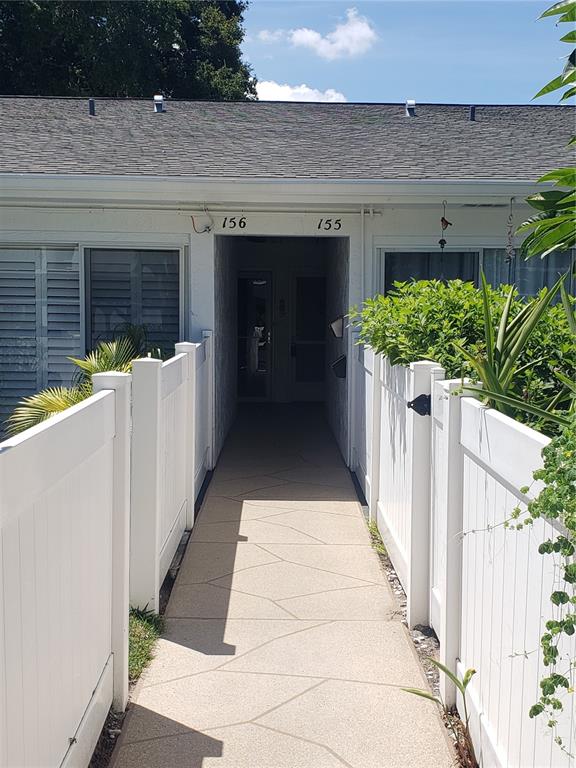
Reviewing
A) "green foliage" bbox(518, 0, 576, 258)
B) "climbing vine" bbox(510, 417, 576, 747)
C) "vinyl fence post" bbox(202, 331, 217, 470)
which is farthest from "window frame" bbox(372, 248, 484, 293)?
"climbing vine" bbox(510, 417, 576, 747)

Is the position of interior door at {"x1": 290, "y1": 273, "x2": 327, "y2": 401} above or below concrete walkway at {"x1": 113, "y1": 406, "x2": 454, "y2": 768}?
above

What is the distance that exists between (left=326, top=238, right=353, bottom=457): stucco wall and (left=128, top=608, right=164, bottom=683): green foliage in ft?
15.4

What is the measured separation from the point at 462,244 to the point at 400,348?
13.9 ft

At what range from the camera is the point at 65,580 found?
270 cm

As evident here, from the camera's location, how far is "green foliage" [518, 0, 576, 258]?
235 centimetres

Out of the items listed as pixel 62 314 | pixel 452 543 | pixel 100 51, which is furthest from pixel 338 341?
pixel 100 51

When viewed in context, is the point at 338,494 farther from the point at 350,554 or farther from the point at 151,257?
the point at 151,257

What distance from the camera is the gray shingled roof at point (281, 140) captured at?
8.45m

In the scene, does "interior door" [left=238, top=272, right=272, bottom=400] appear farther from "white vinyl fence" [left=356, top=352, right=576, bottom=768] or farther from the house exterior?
"white vinyl fence" [left=356, top=352, right=576, bottom=768]

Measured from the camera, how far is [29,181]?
7953 mm

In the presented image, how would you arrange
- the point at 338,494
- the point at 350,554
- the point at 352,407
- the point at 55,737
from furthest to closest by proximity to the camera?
the point at 352,407 → the point at 338,494 → the point at 350,554 → the point at 55,737

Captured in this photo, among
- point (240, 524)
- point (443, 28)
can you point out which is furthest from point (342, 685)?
point (443, 28)

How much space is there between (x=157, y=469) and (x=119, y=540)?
110 centimetres

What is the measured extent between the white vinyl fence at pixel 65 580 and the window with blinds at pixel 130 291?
5.49 meters
